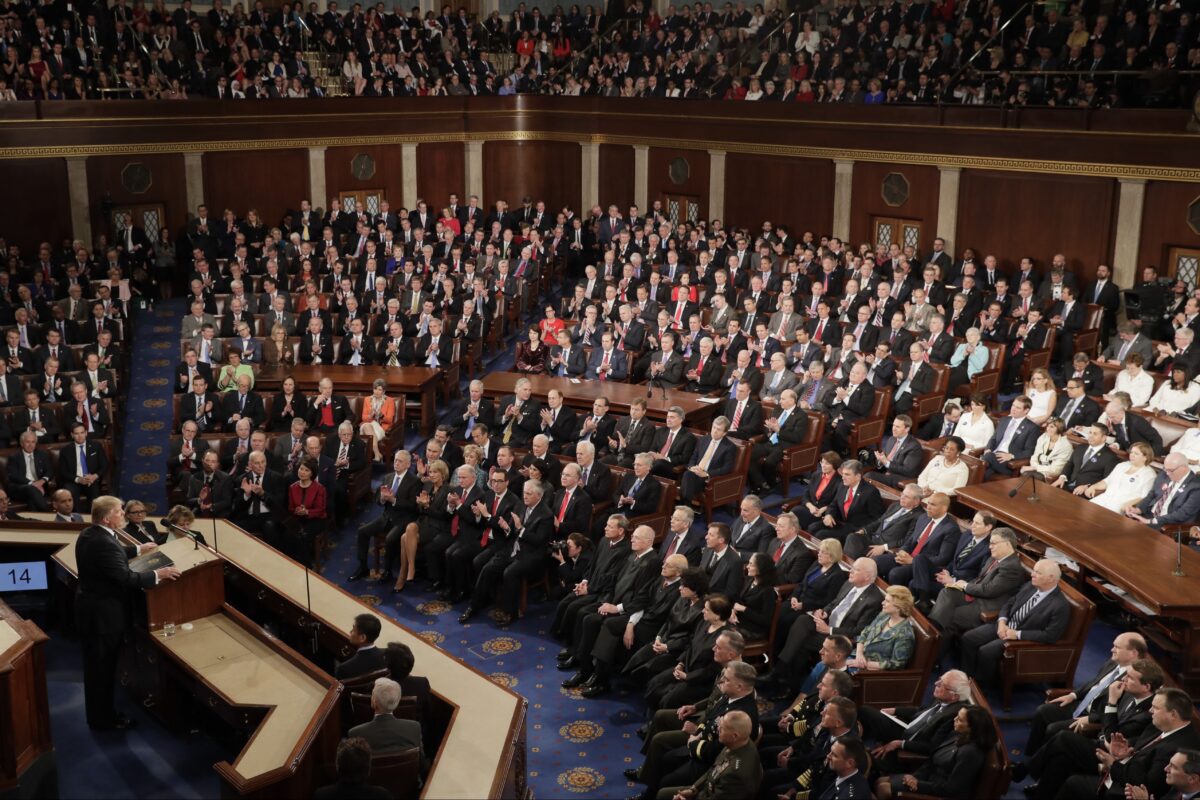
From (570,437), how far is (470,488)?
216 cm

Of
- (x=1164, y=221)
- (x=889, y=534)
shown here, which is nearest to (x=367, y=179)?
(x=1164, y=221)

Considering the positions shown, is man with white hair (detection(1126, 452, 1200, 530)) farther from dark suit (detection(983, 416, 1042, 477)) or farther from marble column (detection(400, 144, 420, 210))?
marble column (detection(400, 144, 420, 210))

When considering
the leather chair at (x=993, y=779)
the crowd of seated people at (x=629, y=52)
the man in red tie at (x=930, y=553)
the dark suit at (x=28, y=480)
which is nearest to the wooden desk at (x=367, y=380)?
the dark suit at (x=28, y=480)

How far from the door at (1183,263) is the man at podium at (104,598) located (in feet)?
42.4

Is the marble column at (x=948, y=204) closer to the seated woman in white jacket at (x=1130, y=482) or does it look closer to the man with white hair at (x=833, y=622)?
the seated woman in white jacket at (x=1130, y=482)

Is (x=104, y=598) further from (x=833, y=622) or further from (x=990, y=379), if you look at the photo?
(x=990, y=379)

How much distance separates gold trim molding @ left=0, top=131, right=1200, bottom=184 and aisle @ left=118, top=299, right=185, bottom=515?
10.1 feet

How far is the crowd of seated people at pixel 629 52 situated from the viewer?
15953mm

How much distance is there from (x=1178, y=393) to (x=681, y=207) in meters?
12.2

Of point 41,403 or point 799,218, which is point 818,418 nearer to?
point 41,403

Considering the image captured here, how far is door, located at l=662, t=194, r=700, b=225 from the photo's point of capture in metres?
21.5

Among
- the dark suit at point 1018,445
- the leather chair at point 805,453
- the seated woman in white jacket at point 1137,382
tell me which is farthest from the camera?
the seated woman in white jacket at point 1137,382

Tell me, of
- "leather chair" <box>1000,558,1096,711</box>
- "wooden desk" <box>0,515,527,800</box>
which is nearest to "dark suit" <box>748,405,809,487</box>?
"leather chair" <box>1000,558,1096,711</box>

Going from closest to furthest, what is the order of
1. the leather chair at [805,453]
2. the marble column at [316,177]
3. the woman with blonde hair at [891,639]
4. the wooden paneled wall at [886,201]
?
the woman with blonde hair at [891,639] → the leather chair at [805,453] → the wooden paneled wall at [886,201] → the marble column at [316,177]
